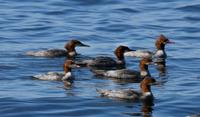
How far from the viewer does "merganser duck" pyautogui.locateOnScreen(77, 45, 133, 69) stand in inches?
1319

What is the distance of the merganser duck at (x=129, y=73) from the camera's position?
31516 mm

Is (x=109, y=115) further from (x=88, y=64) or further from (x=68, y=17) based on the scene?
(x=68, y=17)

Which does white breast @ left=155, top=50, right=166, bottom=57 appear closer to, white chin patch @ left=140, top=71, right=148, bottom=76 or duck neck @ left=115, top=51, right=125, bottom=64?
duck neck @ left=115, top=51, right=125, bottom=64

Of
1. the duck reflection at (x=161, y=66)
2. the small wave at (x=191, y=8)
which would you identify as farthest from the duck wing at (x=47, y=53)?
the small wave at (x=191, y=8)

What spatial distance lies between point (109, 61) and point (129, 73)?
2467 mm

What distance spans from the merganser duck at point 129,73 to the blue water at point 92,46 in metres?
0.42

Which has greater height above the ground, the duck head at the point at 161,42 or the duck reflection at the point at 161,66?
the duck head at the point at 161,42

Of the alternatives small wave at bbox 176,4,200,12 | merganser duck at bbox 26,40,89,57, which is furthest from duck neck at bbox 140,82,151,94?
small wave at bbox 176,4,200,12

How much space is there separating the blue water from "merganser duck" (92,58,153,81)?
0.42 m

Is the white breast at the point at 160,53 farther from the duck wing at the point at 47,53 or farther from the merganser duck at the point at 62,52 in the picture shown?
the duck wing at the point at 47,53

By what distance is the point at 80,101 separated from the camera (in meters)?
27.5

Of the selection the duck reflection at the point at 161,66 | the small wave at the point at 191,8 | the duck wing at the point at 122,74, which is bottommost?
the duck reflection at the point at 161,66

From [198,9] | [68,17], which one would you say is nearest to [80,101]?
[68,17]

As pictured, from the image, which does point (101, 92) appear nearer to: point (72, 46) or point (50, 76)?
point (50, 76)
